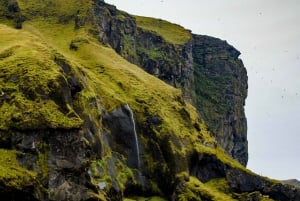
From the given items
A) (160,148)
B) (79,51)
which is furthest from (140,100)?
(79,51)

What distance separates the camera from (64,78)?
12875 centimetres

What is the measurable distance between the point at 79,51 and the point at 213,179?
5418 centimetres

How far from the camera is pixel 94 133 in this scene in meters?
136

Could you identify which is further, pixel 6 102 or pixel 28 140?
pixel 6 102

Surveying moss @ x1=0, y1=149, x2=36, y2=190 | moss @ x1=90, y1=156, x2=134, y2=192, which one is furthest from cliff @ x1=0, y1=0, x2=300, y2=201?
moss @ x1=90, y1=156, x2=134, y2=192

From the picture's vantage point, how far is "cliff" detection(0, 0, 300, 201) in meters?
109

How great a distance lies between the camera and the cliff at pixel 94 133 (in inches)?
4299

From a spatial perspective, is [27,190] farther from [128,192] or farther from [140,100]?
[140,100]

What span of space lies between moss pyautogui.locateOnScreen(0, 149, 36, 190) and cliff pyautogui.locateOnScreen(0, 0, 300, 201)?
191mm

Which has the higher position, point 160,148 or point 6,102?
point 6,102

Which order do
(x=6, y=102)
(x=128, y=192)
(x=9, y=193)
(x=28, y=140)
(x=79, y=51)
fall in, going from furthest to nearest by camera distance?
(x=79, y=51), (x=128, y=192), (x=6, y=102), (x=28, y=140), (x=9, y=193)

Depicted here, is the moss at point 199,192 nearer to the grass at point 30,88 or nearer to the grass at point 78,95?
the grass at point 78,95

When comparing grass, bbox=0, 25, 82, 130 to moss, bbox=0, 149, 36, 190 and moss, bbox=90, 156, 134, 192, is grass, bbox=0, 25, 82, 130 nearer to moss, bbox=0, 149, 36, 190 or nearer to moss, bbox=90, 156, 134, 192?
moss, bbox=0, 149, 36, 190

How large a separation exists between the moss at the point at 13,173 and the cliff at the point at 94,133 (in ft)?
0.63
